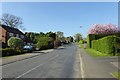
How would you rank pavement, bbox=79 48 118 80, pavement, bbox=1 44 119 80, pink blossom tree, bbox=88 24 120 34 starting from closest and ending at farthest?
pavement, bbox=79 48 118 80 < pavement, bbox=1 44 119 80 < pink blossom tree, bbox=88 24 120 34

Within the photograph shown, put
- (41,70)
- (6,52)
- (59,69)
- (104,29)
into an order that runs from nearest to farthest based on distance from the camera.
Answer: (41,70)
(59,69)
(6,52)
(104,29)

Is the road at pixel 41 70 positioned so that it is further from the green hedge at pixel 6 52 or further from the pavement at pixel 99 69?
the green hedge at pixel 6 52

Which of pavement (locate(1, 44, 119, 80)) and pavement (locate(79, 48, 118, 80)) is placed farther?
pavement (locate(1, 44, 119, 80))

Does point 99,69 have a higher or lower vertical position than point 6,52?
lower

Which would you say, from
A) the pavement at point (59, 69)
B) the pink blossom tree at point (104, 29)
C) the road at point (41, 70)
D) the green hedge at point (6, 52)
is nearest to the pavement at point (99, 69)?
the pavement at point (59, 69)

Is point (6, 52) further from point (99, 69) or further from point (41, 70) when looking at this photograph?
point (99, 69)

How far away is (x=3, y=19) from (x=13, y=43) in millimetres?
42925

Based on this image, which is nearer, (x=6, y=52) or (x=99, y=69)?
(x=99, y=69)

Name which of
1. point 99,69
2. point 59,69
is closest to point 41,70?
point 59,69

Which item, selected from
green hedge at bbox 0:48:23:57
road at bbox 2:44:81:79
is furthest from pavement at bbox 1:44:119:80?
green hedge at bbox 0:48:23:57

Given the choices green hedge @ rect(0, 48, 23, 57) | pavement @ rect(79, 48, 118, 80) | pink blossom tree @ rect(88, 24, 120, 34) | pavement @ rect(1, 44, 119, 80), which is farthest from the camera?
pink blossom tree @ rect(88, 24, 120, 34)

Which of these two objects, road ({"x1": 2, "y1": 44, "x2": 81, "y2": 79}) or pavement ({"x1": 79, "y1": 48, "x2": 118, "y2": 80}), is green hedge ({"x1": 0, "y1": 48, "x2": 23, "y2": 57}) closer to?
road ({"x1": 2, "y1": 44, "x2": 81, "y2": 79})

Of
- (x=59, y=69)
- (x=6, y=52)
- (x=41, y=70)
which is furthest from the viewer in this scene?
(x=6, y=52)

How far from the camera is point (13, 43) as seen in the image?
4497 centimetres
